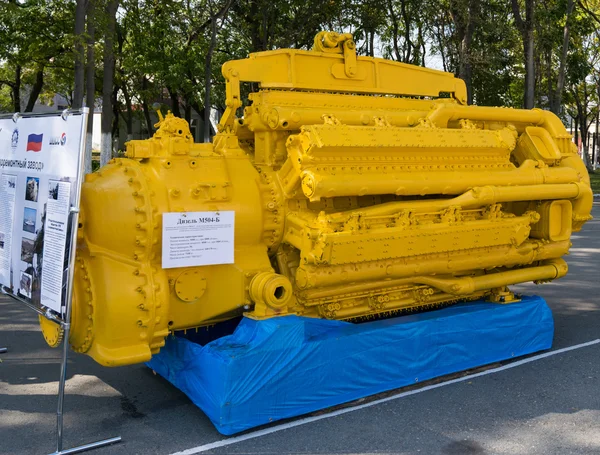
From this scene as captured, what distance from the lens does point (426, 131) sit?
5359 mm

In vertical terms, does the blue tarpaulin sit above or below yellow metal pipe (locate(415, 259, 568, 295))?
below

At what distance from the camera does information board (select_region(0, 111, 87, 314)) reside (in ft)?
12.5

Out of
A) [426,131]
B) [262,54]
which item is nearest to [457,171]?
[426,131]

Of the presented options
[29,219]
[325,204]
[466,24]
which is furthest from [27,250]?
[466,24]

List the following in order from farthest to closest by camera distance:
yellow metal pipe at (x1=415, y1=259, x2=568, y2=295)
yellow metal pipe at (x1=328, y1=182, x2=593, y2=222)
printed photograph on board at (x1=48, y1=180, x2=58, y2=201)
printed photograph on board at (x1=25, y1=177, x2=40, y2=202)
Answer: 1. yellow metal pipe at (x1=415, y1=259, x2=568, y2=295)
2. yellow metal pipe at (x1=328, y1=182, x2=593, y2=222)
3. printed photograph on board at (x1=25, y1=177, x2=40, y2=202)
4. printed photograph on board at (x1=48, y1=180, x2=58, y2=201)

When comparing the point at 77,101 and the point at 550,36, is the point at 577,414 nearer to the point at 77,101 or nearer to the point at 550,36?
the point at 77,101

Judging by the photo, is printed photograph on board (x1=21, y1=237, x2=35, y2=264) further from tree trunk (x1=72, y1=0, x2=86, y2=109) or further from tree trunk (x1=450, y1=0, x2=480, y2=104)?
tree trunk (x1=450, y1=0, x2=480, y2=104)

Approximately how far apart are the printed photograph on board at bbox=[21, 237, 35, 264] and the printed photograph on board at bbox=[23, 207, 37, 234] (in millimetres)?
71

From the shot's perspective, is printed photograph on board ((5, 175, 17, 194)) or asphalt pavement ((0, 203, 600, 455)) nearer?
asphalt pavement ((0, 203, 600, 455))

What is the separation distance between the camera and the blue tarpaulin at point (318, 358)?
431 cm

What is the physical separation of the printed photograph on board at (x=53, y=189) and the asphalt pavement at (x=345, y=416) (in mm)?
1569

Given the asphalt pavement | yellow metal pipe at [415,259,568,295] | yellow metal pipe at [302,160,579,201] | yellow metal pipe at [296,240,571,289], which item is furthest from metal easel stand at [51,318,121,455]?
→ yellow metal pipe at [415,259,568,295]

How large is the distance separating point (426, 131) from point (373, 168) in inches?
26.1

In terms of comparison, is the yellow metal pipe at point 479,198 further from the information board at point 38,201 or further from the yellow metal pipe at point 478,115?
the information board at point 38,201
